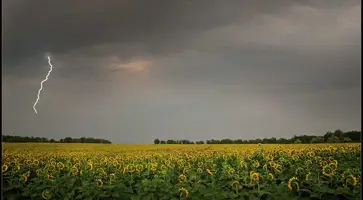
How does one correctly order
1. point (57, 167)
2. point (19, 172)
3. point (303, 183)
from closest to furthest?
point (303, 183) < point (19, 172) < point (57, 167)

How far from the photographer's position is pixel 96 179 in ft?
23.5

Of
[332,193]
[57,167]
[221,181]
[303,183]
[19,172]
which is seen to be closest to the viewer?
[332,193]

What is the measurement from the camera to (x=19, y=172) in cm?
823

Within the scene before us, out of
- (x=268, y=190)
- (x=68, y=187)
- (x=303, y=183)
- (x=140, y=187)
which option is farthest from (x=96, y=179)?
(x=303, y=183)

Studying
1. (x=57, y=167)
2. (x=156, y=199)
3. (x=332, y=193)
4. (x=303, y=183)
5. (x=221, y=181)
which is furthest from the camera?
(x=57, y=167)

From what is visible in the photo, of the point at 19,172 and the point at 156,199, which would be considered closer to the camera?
the point at 156,199

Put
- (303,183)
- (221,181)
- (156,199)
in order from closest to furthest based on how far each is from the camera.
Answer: (156,199) → (303,183) → (221,181)

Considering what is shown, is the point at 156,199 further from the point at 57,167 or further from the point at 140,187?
the point at 57,167

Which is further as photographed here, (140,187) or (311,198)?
(140,187)

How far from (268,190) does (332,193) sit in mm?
860

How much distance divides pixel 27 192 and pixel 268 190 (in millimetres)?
3985

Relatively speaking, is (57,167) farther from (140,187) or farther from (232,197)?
(232,197)

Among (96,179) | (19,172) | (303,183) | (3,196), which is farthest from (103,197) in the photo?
(303,183)

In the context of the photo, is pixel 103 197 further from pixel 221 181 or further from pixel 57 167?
pixel 57 167
